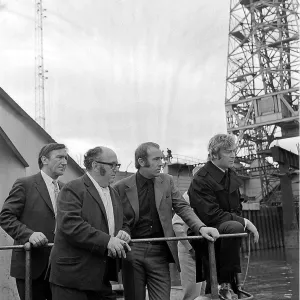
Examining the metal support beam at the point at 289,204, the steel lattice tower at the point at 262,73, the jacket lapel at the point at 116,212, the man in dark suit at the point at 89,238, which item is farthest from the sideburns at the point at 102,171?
the steel lattice tower at the point at 262,73

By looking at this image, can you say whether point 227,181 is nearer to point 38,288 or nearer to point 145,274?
point 145,274

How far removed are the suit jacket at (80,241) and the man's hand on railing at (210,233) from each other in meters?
Answer: 0.81

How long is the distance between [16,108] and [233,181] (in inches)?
117

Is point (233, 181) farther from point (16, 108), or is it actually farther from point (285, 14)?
point (285, 14)

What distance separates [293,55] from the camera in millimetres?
52938

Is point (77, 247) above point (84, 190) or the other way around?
the other way around

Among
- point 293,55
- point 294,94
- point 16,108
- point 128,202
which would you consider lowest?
point 128,202

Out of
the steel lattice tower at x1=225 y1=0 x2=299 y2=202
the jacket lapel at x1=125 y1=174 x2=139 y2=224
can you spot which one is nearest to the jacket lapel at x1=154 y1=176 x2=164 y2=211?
the jacket lapel at x1=125 y1=174 x2=139 y2=224

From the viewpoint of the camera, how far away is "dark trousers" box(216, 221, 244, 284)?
4.26 metres

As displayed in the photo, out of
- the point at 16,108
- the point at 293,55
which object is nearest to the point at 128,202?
the point at 16,108

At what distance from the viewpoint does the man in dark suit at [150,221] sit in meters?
4.56

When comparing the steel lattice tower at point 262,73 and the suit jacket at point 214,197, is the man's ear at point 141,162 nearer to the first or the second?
the suit jacket at point 214,197

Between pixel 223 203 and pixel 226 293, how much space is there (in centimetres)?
80

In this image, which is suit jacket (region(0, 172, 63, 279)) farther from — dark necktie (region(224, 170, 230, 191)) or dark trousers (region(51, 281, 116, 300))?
dark necktie (region(224, 170, 230, 191))
